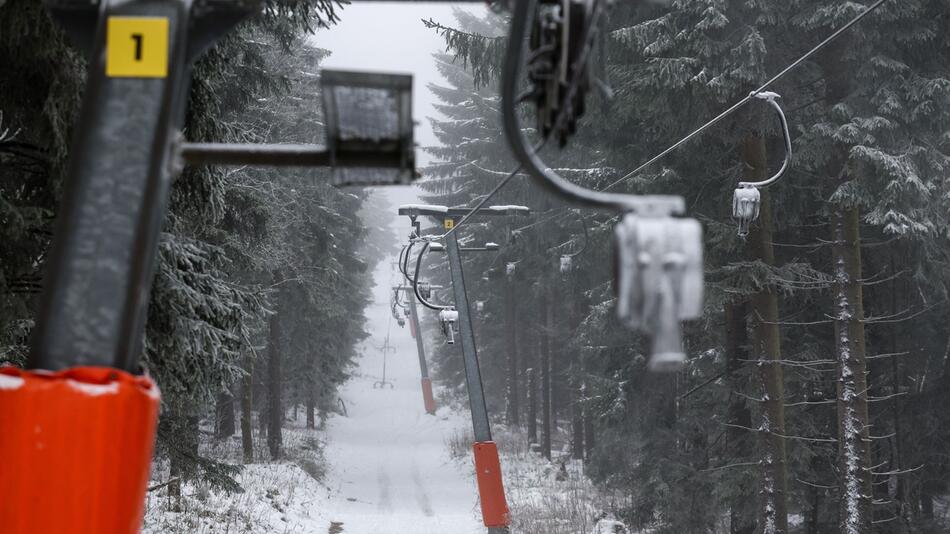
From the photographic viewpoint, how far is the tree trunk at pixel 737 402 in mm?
13555

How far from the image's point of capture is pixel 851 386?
1187 centimetres

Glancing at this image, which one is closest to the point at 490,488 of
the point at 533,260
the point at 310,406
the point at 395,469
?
the point at 533,260

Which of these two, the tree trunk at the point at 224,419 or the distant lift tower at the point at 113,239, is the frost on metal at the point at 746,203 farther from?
the tree trunk at the point at 224,419

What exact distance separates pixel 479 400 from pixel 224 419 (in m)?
11.5

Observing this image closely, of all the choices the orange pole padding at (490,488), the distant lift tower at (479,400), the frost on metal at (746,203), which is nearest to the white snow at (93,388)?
the frost on metal at (746,203)

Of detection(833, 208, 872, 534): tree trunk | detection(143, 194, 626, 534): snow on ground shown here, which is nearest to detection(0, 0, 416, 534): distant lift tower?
detection(143, 194, 626, 534): snow on ground

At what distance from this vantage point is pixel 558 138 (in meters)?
2.90

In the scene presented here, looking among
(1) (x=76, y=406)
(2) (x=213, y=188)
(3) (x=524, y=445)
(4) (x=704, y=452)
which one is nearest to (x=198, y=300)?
(2) (x=213, y=188)

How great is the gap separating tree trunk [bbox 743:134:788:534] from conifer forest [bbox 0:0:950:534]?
0.05 metres

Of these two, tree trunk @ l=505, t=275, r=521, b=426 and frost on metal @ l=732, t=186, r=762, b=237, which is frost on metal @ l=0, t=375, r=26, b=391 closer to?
frost on metal @ l=732, t=186, r=762, b=237

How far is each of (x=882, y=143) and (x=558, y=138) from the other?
10.7 meters

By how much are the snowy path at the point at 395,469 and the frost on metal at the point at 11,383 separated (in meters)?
14.0

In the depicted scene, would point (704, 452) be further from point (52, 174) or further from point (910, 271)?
point (52, 174)

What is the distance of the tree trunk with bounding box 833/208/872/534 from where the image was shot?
38.1ft
